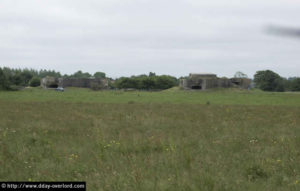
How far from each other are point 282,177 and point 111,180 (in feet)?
13.7

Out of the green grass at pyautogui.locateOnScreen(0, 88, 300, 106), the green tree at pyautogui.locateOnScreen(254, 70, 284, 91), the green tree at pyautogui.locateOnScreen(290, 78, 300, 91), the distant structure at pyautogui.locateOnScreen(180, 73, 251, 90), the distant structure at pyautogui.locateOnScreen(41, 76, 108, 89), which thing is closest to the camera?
the green grass at pyautogui.locateOnScreen(0, 88, 300, 106)

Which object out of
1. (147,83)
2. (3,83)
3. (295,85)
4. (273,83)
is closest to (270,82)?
(273,83)

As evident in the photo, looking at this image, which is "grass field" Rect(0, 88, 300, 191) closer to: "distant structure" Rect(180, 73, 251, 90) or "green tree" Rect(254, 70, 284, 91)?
"distant structure" Rect(180, 73, 251, 90)

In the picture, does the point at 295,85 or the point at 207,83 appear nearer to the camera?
the point at 207,83

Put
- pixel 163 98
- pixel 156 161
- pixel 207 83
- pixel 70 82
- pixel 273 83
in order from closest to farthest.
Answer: pixel 156 161 < pixel 163 98 < pixel 207 83 < pixel 70 82 < pixel 273 83

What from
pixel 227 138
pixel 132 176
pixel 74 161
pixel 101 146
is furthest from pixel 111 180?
pixel 227 138

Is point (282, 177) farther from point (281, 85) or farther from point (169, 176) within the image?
point (281, 85)

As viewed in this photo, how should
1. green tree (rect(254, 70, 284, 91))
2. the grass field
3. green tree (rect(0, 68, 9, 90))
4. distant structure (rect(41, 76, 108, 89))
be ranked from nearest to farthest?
the grass field
green tree (rect(0, 68, 9, 90))
distant structure (rect(41, 76, 108, 89))
green tree (rect(254, 70, 284, 91))

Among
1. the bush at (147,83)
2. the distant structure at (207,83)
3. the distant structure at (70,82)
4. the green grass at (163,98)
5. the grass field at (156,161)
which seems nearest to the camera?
the grass field at (156,161)

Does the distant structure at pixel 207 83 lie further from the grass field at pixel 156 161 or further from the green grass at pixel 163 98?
the grass field at pixel 156 161

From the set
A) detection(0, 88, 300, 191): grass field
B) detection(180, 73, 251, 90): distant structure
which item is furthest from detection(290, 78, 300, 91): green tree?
detection(0, 88, 300, 191): grass field

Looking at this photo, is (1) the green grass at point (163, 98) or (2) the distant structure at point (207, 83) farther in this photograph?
(2) the distant structure at point (207, 83)

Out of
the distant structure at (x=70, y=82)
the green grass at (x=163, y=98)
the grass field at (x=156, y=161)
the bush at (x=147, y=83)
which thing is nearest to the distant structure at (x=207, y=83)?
the bush at (x=147, y=83)

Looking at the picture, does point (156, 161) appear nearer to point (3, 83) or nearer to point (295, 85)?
point (3, 83)
